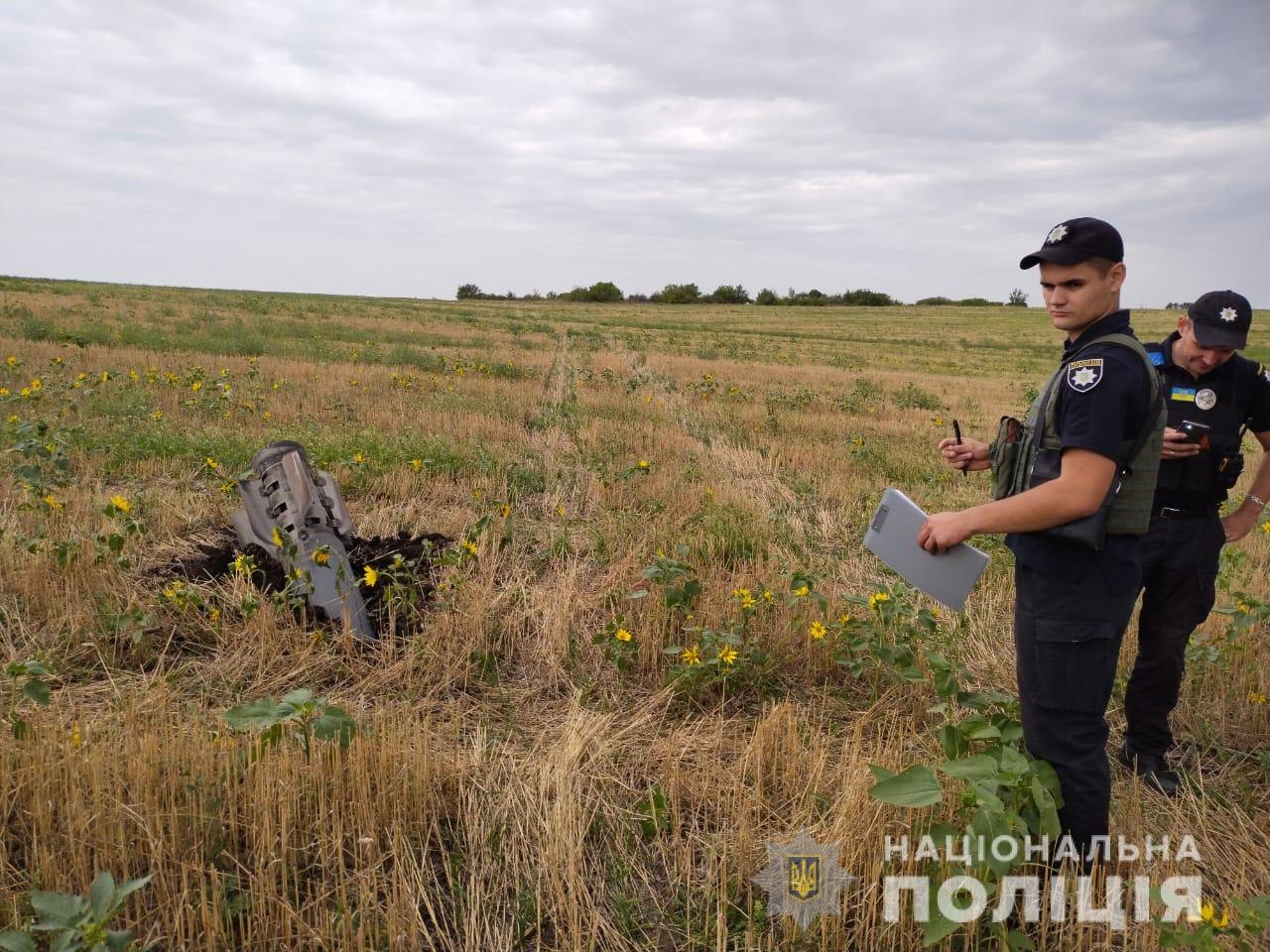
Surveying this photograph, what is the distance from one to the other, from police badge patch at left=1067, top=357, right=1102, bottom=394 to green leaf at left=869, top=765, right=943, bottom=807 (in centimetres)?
119

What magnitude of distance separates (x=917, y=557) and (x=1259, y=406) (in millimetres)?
2209

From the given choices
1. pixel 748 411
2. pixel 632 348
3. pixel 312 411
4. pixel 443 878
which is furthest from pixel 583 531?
pixel 632 348

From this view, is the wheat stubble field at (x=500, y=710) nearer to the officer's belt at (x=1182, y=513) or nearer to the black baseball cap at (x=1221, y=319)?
the officer's belt at (x=1182, y=513)

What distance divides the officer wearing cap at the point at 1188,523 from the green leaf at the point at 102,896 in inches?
146

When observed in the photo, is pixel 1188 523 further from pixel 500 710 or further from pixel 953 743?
pixel 500 710

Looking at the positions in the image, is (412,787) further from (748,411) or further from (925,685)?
(748,411)

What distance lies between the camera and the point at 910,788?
226cm

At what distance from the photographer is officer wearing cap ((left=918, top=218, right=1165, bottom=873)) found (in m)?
2.18

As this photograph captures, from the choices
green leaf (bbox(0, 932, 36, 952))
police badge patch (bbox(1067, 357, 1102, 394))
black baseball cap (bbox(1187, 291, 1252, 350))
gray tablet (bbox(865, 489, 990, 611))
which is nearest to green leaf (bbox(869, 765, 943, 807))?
gray tablet (bbox(865, 489, 990, 611))

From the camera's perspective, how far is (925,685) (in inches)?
151

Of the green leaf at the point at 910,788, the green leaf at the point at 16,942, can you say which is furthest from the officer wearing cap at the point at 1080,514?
the green leaf at the point at 16,942

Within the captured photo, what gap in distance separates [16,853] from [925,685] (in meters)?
3.64

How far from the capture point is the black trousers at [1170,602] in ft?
11.1
